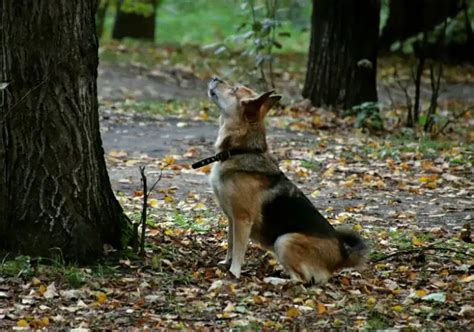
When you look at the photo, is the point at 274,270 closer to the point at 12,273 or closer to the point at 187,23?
the point at 12,273

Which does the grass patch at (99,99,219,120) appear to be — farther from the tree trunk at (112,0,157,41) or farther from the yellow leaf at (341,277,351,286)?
the tree trunk at (112,0,157,41)

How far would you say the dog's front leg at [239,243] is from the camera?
668 cm

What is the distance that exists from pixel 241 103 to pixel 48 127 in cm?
157

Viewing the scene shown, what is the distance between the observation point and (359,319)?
5.71 meters

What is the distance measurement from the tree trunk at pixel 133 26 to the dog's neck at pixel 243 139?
20.5 m

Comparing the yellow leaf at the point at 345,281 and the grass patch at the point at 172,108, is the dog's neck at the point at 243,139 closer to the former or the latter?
the yellow leaf at the point at 345,281

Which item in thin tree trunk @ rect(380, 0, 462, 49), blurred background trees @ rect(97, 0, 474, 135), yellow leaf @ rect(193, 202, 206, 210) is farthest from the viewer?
thin tree trunk @ rect(380, 0, 462, 49)

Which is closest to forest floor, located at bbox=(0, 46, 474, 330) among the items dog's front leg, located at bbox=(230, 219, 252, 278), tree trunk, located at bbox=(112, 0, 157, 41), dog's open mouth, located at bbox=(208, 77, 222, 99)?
dog's front leg, located at bbox=(230, 219, 252, 278)

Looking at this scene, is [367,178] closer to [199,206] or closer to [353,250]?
[199,206]

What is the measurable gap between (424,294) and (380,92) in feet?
46.7

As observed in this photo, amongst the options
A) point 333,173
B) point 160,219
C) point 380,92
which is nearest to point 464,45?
point 380,92

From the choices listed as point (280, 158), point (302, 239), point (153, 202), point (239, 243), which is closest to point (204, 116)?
point (280, 158)

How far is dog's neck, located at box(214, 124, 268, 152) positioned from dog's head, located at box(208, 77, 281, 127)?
0.06 meters

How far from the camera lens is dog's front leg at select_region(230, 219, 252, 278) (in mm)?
6684
